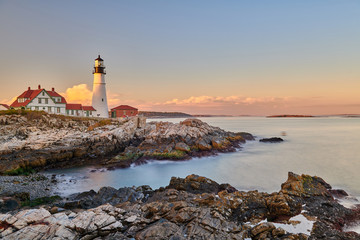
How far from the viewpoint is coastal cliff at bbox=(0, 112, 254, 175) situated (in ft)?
47.3

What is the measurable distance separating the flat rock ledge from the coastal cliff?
847 centimetres

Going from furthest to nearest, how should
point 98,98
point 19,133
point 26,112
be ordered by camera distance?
1. point 98,98
2. point 26,112
3. point 19,133

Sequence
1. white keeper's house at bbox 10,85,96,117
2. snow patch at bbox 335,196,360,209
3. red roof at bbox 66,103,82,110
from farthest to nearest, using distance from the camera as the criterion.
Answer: red roof at bbox 66,103,82,110, white keeper's house at bbox 10,85,96,117, snow patch at bbox 335,196,360,209

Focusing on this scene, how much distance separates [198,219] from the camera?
200 inches

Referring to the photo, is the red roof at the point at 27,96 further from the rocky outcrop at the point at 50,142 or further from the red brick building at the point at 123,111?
the red brick building at the point at 123,111

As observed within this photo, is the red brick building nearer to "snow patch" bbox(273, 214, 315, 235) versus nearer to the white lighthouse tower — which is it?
the white lighthouse tower

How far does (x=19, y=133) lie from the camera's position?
1852 cm

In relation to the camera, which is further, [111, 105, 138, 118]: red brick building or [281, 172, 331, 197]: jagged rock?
[111, 105, 138, 118]: red brick building

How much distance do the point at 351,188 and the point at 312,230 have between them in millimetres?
7574

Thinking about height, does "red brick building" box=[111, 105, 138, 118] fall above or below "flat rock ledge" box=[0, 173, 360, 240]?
above

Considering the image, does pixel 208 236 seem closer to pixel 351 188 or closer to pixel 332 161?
pixel 351 188

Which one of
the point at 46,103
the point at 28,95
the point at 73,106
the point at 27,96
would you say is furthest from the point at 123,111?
the point at 27,96

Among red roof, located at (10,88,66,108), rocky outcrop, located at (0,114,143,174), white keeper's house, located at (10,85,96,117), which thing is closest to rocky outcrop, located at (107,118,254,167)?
rocky outcrop, located at (0,114,143,174)

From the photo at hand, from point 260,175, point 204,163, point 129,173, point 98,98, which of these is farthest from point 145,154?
point 98,98
